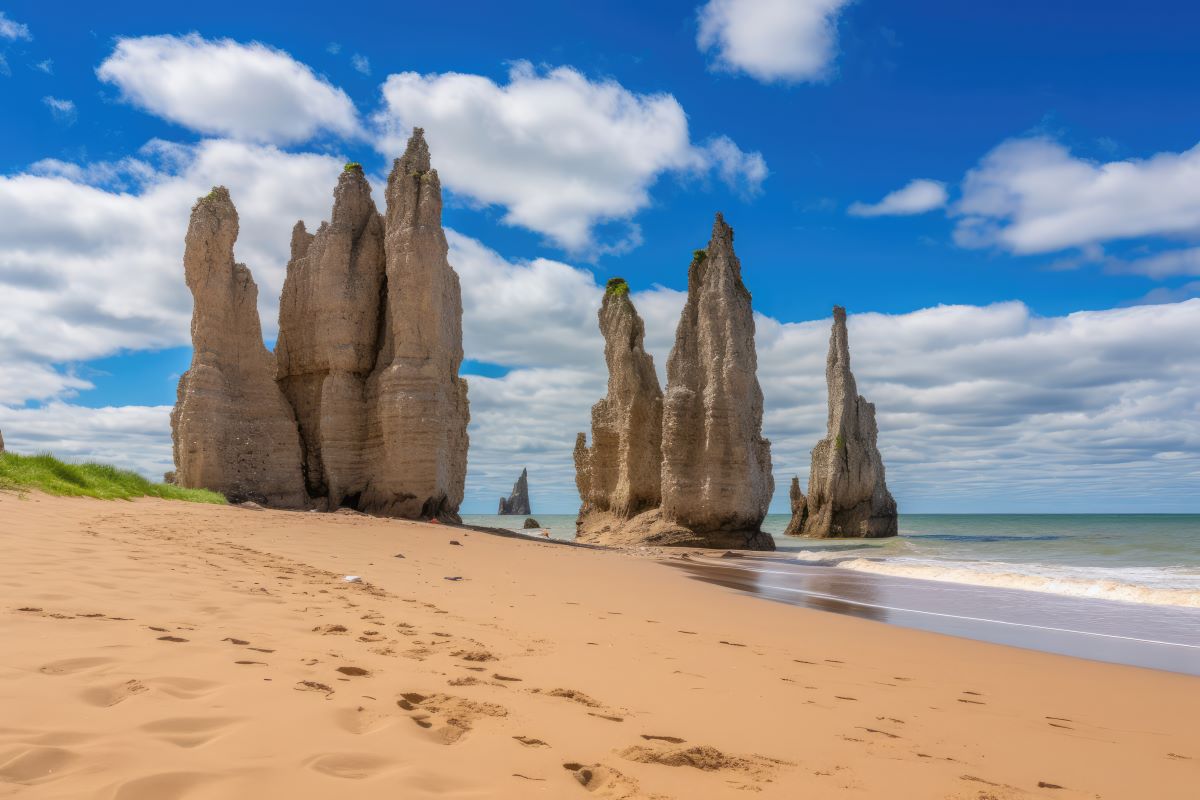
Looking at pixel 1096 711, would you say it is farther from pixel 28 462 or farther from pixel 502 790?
pixel 28 462

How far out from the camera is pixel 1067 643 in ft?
25.9

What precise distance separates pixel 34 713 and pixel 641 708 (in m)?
2.52

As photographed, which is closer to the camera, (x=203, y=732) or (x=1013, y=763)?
(x=203, y=732)

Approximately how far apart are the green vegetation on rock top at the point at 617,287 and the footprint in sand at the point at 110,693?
99.3 feet

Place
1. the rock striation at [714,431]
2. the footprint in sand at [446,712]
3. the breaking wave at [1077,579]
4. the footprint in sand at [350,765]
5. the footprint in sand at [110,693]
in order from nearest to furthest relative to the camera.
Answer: the footprint in sand at [350,765], the footprint in sand at [110,693], the footprint in sand at [446,712], the breaking wave at [1077,579], the rock striation at [714,431]

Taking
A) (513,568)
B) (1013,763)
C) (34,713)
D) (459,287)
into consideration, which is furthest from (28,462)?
(1013,763)

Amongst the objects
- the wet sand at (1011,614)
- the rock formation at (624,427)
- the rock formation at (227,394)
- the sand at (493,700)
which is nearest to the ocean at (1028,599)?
the wet sand at (1011,614)

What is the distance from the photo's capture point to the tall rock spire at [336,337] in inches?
815

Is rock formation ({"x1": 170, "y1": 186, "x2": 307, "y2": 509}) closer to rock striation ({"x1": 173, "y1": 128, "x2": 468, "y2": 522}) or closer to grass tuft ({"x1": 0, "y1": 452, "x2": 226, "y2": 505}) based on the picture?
rock striation ({"x1": 173, "y1": 128, "x2": 468, "y2": 522})

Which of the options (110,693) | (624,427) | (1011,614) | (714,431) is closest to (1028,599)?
(1011,614)

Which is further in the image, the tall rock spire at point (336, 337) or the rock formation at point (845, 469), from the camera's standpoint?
the rock formation at point (845, 469)

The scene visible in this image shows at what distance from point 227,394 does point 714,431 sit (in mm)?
15999

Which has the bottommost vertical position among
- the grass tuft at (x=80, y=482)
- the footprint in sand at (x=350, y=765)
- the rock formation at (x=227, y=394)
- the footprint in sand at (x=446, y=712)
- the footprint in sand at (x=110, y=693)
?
the footprint in sand at (x=446, y=712)

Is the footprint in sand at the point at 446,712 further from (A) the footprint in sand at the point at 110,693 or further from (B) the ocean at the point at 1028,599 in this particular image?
(B) the ocean at the point at 1028,599
